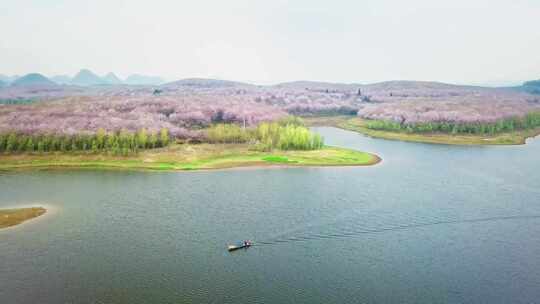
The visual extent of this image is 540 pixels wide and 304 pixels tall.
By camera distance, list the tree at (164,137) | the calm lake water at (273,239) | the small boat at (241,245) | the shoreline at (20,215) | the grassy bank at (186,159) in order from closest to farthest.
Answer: the calm lake water at (273,239) < the small boat at (241,245) < the shoreline at (20,215) < the grassy bank at (186,159) < the tree at (164,137)

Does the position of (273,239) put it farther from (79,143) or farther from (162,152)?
(79,143)

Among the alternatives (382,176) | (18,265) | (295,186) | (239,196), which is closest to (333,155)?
(382,176)

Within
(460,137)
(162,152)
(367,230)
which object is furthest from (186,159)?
(460,137)

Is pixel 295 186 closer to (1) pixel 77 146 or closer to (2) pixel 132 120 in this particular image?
(1) pixel 77 146

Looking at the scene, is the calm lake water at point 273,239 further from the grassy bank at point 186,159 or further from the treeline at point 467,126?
the treeline at point 467,126

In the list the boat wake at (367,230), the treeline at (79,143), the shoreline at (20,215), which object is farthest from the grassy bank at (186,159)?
the boat wake at (367,230)

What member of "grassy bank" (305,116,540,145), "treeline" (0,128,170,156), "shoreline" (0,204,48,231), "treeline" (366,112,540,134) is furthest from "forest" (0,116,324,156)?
"treeline" (366,112,540,134)
